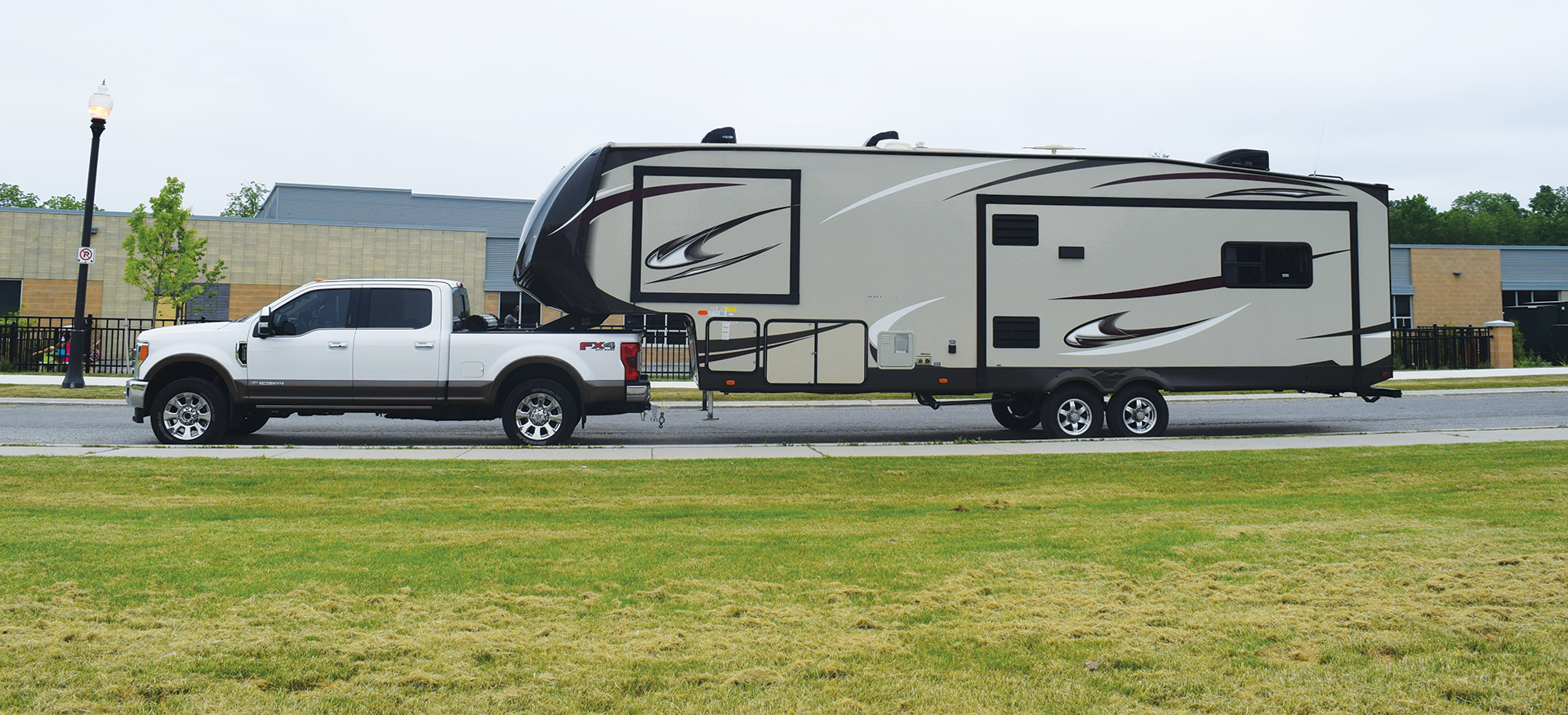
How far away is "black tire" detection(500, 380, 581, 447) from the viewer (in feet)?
38.6

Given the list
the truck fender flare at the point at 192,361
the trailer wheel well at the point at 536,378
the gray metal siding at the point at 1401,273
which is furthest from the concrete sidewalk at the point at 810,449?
the gray metal siding at the point at 1401,273

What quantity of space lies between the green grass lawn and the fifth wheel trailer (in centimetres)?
443

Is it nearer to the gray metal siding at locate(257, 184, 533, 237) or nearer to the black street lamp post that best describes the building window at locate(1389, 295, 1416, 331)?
the gray metal siding at locate(257, 184, 533, 237)

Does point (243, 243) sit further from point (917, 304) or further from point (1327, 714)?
point (1327, 714)

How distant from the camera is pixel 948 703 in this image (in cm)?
318

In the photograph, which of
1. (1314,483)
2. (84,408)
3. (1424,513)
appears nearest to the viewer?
(1424,513)

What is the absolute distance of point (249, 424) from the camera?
12688 mm

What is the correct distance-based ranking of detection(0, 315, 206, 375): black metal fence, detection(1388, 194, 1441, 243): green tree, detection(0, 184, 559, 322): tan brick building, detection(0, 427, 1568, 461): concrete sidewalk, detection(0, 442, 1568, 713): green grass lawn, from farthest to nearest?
detection(1388, 194, 1441, 243): green tree
detection(0, 184, 559, 322): tan brick building
detection(0, 315, 206, 375): black metal fence
detection(0, 427, 1568, 461): concrete sidewalk
detection(0, 442, 1568, 713): green grass lawn

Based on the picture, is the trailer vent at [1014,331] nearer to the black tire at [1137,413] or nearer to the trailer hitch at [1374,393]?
the black tire at [1137,413]

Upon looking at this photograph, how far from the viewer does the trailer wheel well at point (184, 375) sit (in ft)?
38.6

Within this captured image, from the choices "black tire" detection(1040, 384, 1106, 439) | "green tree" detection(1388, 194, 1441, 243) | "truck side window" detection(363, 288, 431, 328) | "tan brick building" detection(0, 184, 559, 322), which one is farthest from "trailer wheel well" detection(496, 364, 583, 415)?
"green tree" detection(1388, 194, 1441, 243)

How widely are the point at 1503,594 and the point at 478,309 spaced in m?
37.8

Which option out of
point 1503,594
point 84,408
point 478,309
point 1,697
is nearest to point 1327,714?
point 1503,594

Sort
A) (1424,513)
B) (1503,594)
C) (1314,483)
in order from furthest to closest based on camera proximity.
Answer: (1314,483) < (1424,513) < (1503,594)
